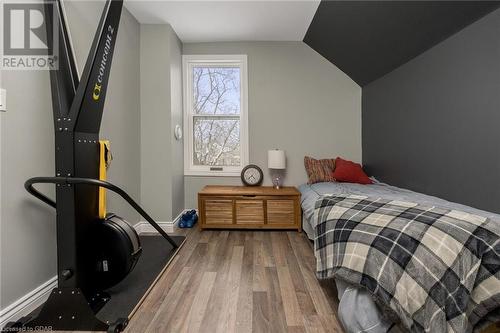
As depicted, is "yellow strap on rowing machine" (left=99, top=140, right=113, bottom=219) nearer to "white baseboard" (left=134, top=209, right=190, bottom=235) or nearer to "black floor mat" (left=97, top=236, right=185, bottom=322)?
"black floor mat" (left=97, top=236, right=185, bottom=322)

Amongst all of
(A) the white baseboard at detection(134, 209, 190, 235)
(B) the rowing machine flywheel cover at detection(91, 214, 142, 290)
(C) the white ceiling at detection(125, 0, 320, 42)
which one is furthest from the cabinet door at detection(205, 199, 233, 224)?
(C) the white ceiling at detection(125, 0, 320, 42)

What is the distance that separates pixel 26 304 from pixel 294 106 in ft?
11.3

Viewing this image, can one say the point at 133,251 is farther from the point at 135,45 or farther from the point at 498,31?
the point at 498,31

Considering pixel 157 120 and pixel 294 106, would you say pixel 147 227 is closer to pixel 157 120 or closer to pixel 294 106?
pixel 157 120

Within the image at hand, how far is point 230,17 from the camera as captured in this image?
2.98m

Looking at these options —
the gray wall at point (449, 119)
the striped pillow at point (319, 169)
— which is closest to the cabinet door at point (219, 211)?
the striped pillow at point (319, 169)

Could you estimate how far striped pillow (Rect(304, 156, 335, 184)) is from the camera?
11.4 feet

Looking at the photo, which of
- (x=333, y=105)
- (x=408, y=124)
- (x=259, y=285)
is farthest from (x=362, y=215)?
(x=333, y=105)

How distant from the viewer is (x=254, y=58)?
367 centimetres

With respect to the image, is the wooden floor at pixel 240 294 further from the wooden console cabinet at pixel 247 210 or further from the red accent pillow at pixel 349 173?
the red accent pillow at pixel 349 173

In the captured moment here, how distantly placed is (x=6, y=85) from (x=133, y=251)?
4.09ft

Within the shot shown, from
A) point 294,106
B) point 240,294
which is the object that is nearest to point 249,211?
point 240,294

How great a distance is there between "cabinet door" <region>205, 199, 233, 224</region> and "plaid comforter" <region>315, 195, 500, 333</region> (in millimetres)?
1906

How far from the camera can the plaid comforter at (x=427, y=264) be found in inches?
40.6
